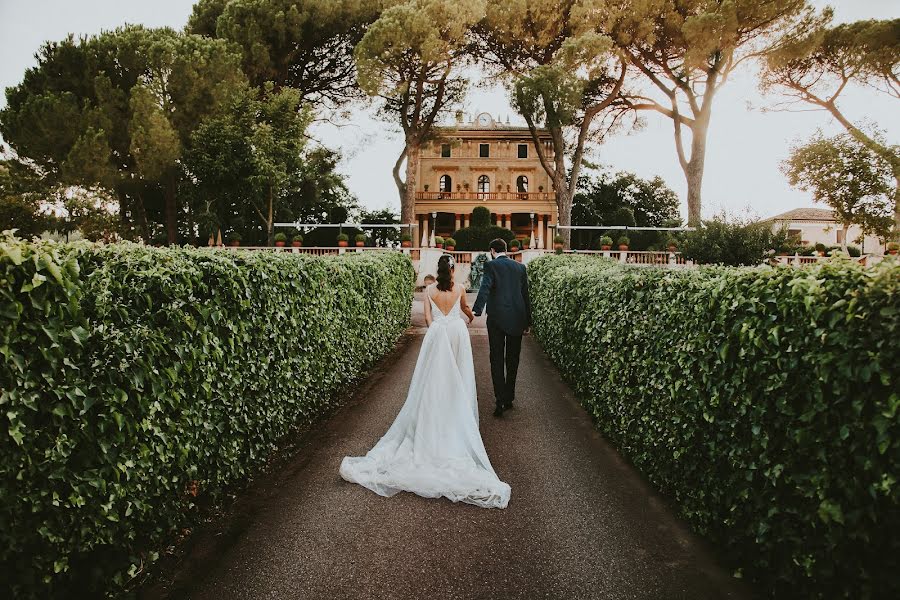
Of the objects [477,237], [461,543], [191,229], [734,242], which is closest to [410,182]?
[477,237]

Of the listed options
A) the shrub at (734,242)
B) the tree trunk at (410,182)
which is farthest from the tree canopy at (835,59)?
the tree trunk at (410,182)

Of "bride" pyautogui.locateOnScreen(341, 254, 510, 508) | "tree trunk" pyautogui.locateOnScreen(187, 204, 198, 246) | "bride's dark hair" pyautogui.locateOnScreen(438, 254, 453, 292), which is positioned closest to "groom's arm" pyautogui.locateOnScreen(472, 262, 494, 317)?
"bride" pyautogui.locateOnScreen(341, 254, 510, 508)

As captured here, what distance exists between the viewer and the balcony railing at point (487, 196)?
49.1m

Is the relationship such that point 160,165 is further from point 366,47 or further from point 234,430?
point 234,430

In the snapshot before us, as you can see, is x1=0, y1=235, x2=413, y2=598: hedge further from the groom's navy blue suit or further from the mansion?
the mansion

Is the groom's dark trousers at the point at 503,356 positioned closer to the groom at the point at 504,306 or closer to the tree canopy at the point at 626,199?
the groom at the point at 504,306

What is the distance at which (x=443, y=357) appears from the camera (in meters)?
5.34

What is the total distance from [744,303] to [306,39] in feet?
111

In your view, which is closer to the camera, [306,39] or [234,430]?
[234,430]

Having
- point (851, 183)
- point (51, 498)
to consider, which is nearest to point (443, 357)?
point (51, 498)

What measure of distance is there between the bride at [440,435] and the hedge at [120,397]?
106 cm

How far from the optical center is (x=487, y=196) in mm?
50031

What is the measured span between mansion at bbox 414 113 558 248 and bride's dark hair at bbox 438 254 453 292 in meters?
44.0

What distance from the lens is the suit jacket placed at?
22.5ft
